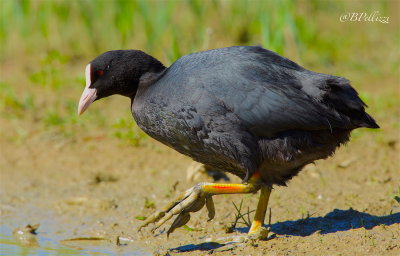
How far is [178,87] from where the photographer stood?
408 centimetres

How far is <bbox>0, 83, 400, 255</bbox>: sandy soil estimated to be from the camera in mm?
4109

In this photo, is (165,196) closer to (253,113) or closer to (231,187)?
(231,187)

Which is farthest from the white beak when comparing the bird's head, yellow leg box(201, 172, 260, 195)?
yellow leg box(201, 172, 260, 195)

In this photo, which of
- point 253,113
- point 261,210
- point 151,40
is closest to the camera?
point 253,113

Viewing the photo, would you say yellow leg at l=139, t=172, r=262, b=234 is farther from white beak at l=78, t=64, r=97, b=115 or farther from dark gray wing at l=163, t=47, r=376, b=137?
white beak at l=78, t=64, r=97, b=115

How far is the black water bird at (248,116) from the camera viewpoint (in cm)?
391

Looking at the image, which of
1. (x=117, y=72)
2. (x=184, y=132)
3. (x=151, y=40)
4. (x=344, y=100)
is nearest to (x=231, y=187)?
(x=184, y=132)

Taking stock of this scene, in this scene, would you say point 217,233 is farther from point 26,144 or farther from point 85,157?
point 26,144

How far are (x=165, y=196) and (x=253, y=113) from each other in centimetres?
147

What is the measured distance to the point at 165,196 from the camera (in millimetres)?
5148

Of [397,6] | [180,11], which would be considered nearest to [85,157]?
[180,11]

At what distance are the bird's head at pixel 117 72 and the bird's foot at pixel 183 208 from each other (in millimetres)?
775

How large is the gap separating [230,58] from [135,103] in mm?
653

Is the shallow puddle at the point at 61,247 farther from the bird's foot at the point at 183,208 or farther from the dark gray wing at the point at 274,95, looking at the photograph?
the dark gray wing at the point at 274,95
